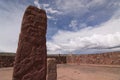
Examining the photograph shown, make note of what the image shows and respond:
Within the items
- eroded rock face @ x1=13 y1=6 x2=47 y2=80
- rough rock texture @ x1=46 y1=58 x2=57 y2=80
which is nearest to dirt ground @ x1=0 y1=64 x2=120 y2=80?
rough rock texture @ x1=46 y1=58 x2=57 y2=80

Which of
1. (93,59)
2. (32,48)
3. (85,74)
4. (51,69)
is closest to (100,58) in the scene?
(93,59)

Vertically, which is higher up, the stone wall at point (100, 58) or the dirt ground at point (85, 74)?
the stone wall at point (100, 58)

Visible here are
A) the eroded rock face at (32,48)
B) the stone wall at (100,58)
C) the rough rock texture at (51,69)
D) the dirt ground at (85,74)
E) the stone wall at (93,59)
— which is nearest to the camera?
the eroded rock face at (32,48)

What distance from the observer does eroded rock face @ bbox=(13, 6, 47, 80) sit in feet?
11.1

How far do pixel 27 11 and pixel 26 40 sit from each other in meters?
0.82

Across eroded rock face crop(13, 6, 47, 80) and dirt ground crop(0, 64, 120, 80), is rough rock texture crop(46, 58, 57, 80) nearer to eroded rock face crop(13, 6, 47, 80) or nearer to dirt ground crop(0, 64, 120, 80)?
dirt ground crop(0, 64, 120, 80)

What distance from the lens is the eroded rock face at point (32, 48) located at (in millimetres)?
3398

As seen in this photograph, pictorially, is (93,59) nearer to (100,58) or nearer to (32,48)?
(100,58)

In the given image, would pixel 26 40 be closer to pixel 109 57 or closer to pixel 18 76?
pixel 18 76

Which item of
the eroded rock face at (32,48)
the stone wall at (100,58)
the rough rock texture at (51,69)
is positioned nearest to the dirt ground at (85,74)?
the rough rock texture at (51,69)

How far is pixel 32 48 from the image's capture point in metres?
3.56

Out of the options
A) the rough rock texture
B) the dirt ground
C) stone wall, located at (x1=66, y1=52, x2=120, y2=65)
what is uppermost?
stone wall, located at (x1=66, y1=52, x2=120, y2=65)

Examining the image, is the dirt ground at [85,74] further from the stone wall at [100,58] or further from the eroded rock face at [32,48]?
the eroded rock face at [32,48]

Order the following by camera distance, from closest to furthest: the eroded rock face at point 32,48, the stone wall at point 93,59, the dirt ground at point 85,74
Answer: the eroded rock face at point 32,48
the dirt ground at point 85,74
the stone wall at point 93,59
